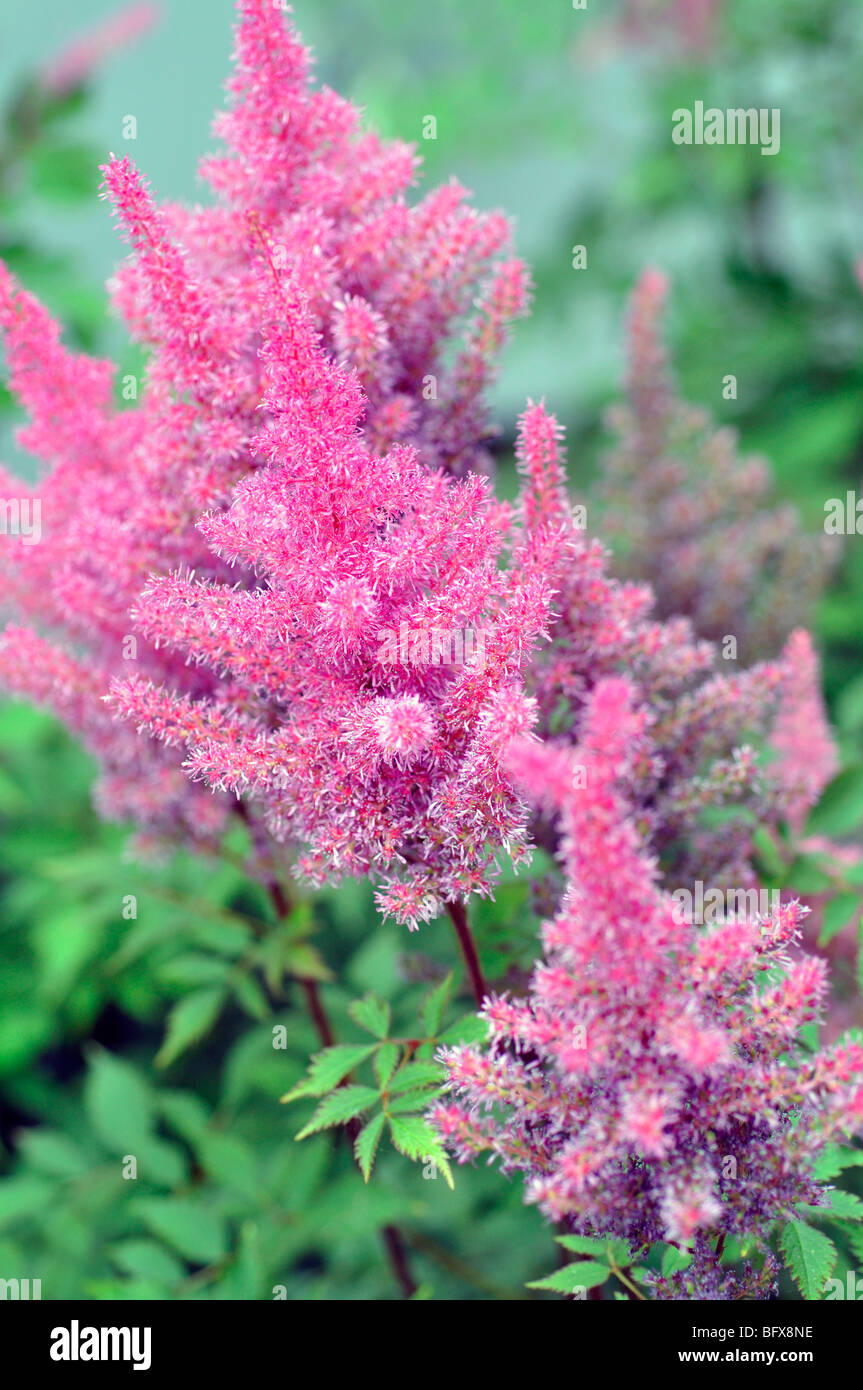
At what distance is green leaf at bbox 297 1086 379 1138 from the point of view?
3.65 ft

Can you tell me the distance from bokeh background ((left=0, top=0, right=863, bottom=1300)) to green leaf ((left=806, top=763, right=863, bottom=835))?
418mm

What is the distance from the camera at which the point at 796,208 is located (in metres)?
3.89

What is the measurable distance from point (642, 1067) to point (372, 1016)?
0.41 m

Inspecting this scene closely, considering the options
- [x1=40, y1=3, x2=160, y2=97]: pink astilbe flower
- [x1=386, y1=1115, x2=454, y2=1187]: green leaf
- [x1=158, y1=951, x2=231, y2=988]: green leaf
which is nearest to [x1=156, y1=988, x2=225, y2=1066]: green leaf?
[x1=158, y1=951, x2=231, y2=988]: green leaf

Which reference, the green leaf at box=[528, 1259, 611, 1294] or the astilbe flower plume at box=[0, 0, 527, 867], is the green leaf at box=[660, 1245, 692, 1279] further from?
the astilbe flower plume at box=[0, 0, 527, 867]

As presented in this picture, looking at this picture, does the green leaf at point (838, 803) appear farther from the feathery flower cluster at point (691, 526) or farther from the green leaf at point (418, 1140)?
the green leaf at point (418, 1140)

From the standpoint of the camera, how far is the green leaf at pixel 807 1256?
1033 mm

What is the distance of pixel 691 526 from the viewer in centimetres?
200

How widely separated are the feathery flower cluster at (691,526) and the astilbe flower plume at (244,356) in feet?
2.30

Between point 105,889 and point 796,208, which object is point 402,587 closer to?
point 105,889

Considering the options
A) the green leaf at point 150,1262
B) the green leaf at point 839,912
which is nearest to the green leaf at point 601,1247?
the green leaf at point 839,912

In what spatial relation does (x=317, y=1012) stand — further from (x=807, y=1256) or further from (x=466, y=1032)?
(x=807, y=1256)

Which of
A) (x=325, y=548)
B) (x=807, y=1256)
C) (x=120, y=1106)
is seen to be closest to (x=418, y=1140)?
(x=807, y=1256)
